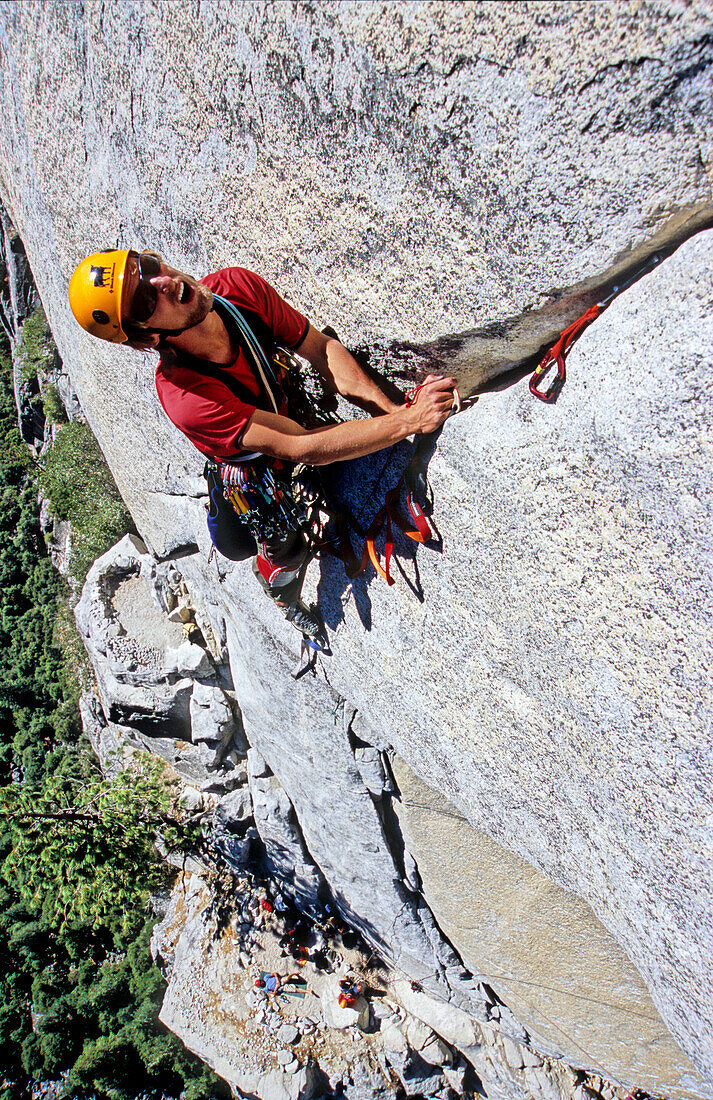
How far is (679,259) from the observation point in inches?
73.0

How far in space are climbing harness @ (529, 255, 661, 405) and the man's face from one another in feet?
4.25

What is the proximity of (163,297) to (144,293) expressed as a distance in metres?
0.06

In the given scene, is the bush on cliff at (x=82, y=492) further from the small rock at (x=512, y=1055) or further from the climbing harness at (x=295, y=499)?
the small rock at (x=512, y=1055)

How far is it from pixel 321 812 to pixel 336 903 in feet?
7.45

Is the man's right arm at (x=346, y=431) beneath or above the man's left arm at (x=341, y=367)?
beneath

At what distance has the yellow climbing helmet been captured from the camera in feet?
6.78

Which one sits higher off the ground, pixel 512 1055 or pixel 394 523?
pixel 394 523

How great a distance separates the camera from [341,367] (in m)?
2.83

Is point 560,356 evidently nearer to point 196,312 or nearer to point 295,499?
point 196,312

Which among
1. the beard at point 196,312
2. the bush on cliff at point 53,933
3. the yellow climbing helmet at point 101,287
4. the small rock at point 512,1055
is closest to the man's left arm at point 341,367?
the beard at point 196,312

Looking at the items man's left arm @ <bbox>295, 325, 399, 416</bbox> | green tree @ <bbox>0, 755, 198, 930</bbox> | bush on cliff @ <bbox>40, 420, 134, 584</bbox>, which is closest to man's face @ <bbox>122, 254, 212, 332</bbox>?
man's left arm @ <bbox>295, 325, 399, 416</bbox>

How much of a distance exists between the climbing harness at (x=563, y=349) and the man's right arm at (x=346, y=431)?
1.51 feet

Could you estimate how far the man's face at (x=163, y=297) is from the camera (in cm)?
209

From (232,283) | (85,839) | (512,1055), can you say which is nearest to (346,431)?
(232,283)
